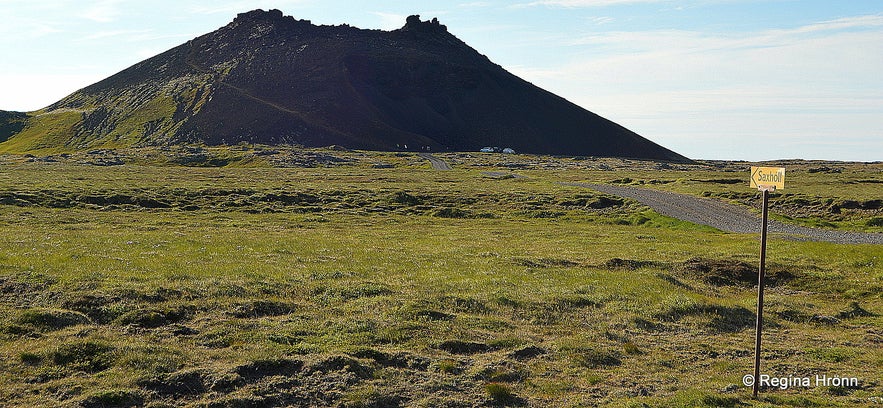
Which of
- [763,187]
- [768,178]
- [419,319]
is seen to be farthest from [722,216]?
[763,187]

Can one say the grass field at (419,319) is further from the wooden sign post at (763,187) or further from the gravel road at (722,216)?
the gravel road at (722,216)

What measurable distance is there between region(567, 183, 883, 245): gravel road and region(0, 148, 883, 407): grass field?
711 cm

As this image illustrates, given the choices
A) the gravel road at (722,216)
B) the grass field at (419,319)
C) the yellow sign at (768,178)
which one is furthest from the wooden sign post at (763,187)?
the gravel road at (722,216)

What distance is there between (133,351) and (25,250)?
21.3 m

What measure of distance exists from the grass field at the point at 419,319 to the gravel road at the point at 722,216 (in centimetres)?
711

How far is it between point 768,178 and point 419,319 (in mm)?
12441

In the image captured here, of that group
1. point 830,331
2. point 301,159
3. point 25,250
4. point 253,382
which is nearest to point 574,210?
point 830,331

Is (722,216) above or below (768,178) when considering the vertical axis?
below

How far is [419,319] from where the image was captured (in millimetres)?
22781

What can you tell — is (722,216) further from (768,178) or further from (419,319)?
(768,178)

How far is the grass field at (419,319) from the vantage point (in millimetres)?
16516

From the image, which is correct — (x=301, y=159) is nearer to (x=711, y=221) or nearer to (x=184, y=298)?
(x=711, y=221)

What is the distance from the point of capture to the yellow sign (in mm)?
15898

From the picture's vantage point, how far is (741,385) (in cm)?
1731
